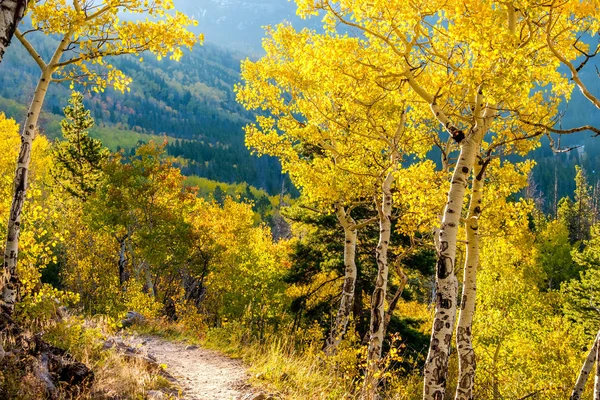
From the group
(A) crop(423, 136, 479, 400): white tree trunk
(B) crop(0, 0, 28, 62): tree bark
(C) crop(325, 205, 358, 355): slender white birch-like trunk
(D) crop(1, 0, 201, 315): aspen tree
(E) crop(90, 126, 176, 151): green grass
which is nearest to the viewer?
(B) crop(0, 0, 28, 62): tree bark

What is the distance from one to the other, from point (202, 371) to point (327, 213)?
7518 millimetres

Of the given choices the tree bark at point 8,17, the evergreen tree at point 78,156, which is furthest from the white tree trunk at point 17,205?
the evergreen tree at point 78,156

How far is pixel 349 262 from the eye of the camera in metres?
12.2

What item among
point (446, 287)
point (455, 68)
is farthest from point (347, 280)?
point (455, 68)

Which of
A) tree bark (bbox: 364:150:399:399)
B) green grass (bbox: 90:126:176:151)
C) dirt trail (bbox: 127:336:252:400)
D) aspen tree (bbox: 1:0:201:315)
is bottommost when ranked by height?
dirt trail (bbox: 127:336:252:400)

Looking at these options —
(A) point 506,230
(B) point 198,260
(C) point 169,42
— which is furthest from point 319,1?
(B) point 198,260

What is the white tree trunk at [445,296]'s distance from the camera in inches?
222

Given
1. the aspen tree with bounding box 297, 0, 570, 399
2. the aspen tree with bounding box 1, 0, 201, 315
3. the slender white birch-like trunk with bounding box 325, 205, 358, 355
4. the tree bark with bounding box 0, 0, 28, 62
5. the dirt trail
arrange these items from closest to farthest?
1. the tree bark with bounding box 0, 0, 28, 62
2. the aspen tree with bounding box 297, 0, 570, 399
3. the aspen tree with bounding box 1, 0, 201, 315
4. the dirt trail
5. the slender white birch-like trunk with bounding box 325, 205, 358, 355

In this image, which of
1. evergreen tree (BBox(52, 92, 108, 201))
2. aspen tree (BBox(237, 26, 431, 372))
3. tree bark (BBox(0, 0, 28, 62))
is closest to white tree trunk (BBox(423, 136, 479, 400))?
aspen tree (BBox(237, 26, 431, 372))

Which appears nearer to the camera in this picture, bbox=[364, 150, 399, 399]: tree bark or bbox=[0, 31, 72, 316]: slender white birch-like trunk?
bbox=[0, 31, 72, 316]: slender white birch-like trunk

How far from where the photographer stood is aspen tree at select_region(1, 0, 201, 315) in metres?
6.32

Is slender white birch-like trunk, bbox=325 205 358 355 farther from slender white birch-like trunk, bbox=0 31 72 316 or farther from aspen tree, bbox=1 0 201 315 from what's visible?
slender white birch-like trunk, bbox=0 31 72 316

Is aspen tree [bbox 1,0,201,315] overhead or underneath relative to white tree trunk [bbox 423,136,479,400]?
overhead

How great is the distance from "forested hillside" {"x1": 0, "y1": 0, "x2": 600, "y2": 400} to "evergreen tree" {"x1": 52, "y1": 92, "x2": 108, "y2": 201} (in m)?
0.11
